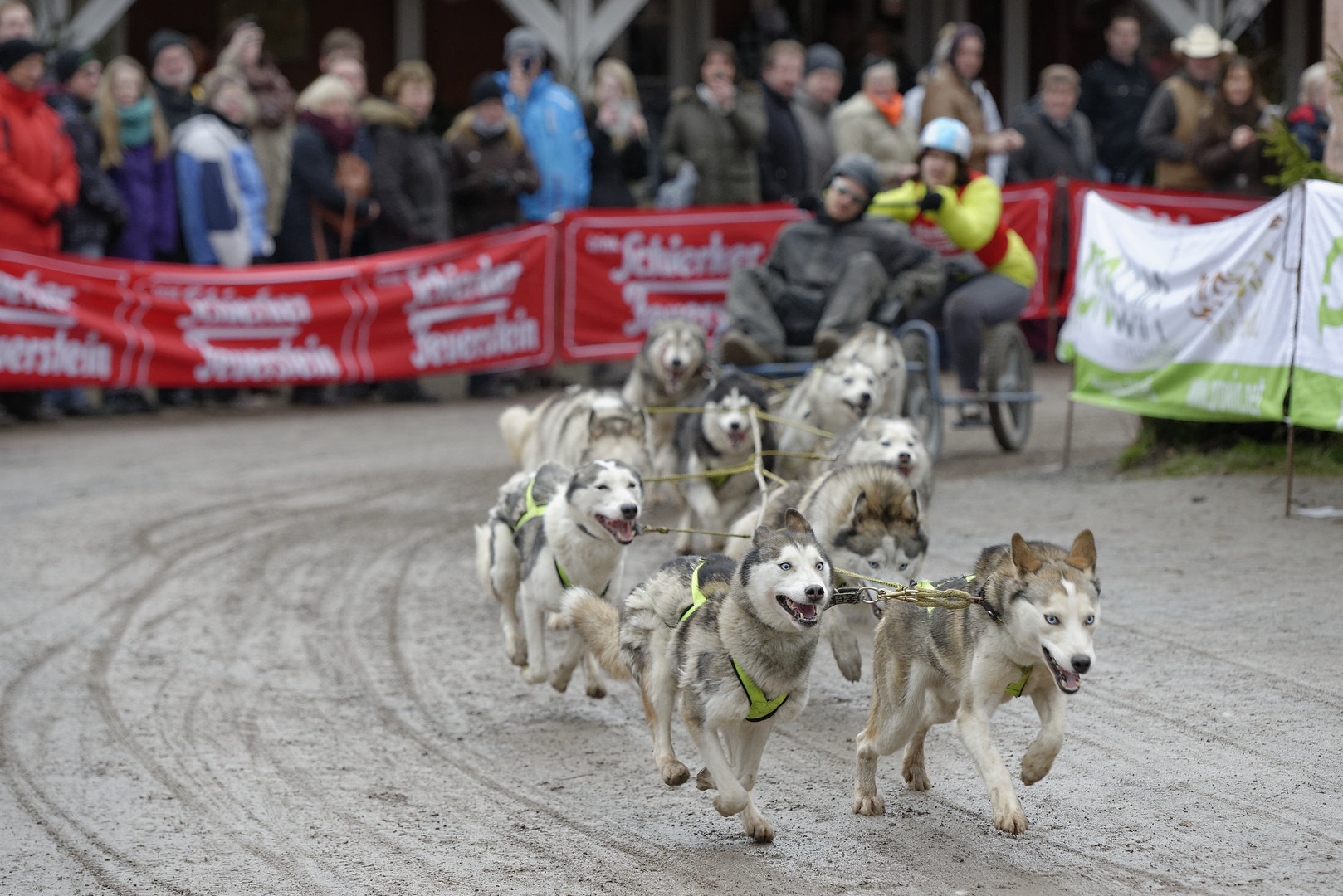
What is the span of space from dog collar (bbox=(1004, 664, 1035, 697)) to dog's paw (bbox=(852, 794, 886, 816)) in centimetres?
57

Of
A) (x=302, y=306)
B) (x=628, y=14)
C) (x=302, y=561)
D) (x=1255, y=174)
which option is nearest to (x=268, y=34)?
(x=628, y=14)

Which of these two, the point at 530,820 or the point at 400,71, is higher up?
the point at 400,71

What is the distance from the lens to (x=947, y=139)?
10703mm

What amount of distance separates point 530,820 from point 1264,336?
17.1 ft

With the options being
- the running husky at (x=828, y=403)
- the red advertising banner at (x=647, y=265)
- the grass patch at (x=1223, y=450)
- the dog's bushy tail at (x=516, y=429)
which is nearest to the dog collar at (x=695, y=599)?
the running husky at (x=828, y=403)

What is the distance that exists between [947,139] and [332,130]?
5.57m

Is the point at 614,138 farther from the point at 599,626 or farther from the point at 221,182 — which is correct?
the point at 599,626

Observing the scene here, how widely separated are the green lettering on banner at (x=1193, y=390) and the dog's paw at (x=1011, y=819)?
4172 millimetres

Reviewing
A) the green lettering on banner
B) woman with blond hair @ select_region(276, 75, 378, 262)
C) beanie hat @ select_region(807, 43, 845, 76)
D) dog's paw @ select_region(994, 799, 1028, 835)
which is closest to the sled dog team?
dog's paw @ select_region(994, 799, 1028, 835)

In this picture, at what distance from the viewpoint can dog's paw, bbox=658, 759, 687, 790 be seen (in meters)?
4.68

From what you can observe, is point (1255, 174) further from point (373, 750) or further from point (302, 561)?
point (373, 750)

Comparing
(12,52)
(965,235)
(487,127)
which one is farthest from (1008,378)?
(12,52)

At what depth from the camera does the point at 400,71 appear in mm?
14141

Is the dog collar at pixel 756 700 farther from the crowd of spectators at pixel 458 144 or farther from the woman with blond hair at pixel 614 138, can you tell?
the woman with blond hair at pixel 614 138
